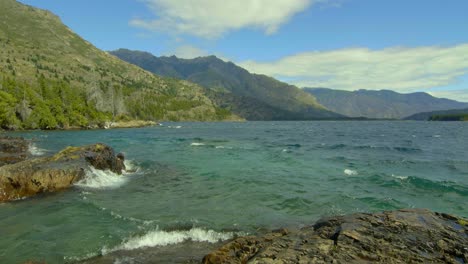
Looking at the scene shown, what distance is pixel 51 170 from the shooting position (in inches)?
1123

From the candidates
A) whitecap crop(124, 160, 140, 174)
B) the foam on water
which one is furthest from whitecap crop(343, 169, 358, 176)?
whitecap crop(124, 160, 140, 174)

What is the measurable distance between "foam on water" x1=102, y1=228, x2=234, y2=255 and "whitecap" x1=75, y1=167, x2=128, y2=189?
14.5 meters

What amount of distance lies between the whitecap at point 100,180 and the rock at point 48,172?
0.53 m

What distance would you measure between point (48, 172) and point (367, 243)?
2654cm

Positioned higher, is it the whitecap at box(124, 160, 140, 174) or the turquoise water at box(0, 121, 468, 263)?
the turquoise water at box(0, 121, 468, 263)

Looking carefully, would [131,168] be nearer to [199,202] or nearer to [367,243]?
[199,202]

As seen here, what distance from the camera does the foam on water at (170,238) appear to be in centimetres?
1616

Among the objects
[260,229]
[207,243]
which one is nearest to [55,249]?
[207,243]

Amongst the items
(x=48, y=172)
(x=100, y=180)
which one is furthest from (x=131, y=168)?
(x=48, y=172)

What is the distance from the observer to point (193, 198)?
85.3 ft

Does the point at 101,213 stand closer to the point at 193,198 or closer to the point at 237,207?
the point at 193,198

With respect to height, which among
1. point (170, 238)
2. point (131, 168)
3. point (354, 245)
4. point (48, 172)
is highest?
point (354, 245)

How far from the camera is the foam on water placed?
16.2 m

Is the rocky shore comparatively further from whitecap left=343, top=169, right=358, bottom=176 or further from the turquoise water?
whitecap left=343, top=169, right=358, bottom=176
